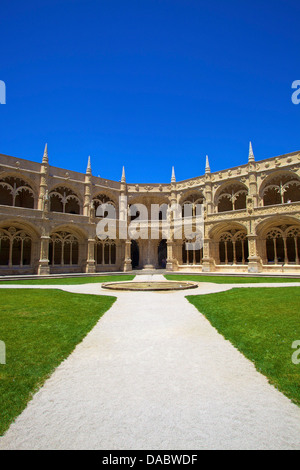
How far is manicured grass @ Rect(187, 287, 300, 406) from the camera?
3.59 m

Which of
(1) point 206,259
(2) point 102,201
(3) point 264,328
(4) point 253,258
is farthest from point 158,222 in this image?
(3) point 264,328

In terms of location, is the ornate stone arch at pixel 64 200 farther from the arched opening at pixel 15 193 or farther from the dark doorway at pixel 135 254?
the dark doorway at pixel 135 254

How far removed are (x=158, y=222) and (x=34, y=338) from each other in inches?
1102

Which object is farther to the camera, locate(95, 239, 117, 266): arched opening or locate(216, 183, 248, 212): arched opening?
locate(95, 239, 117, 266): arched opening

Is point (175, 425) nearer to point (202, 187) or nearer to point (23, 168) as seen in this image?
point (23, 168)

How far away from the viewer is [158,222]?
1283 inches

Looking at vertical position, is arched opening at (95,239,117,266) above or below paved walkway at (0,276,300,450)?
above

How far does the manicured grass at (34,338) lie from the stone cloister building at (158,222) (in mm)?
17437

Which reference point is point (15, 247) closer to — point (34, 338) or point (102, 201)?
point (102, 201)

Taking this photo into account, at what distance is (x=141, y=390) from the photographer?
3.24m

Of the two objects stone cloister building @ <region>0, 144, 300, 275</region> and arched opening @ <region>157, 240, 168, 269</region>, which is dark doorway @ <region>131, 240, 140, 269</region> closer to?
stone cloister building @ <region>0, 144, 300, 275</region>

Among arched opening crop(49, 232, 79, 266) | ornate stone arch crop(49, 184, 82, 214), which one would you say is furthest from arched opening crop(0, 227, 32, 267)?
ornate stone arch crop(49, 184, 82, 214)

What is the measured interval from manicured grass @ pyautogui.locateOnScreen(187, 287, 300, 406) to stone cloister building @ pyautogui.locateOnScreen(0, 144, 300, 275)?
18.3 meters

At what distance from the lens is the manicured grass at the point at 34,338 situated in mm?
3107
